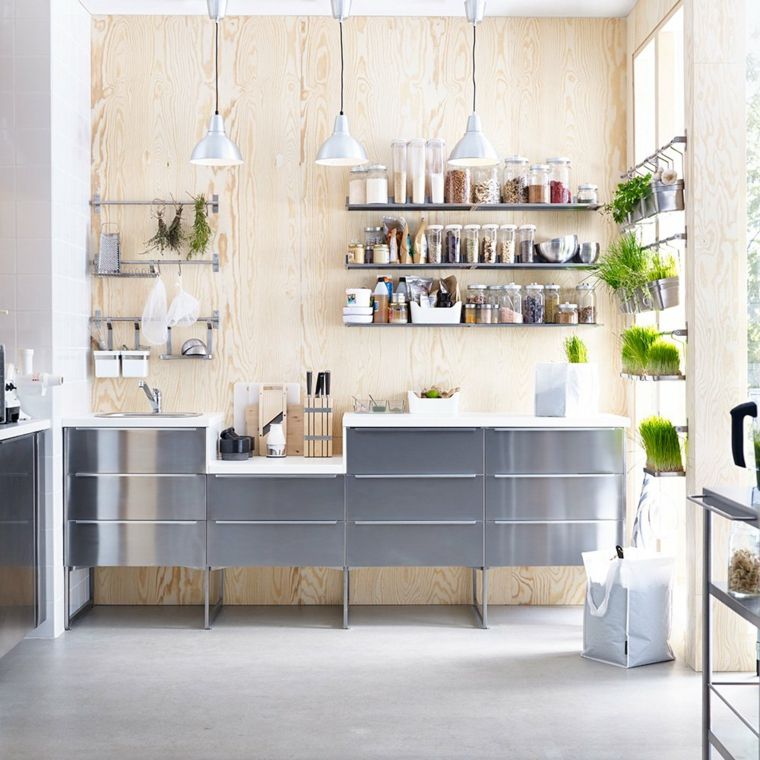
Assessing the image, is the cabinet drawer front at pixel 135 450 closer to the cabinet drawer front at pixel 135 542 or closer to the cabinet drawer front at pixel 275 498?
the cabinet drawer front at pixel 275 498

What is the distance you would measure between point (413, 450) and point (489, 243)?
1.15 metres

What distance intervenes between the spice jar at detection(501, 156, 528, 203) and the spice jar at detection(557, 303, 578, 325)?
0.58 metres

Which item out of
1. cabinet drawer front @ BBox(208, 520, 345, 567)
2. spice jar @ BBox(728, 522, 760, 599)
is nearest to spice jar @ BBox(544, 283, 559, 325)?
cabinet drawer front @ BBox(208, 520, 345, 567)

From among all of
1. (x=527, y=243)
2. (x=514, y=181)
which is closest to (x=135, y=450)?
(x=527, y=243)

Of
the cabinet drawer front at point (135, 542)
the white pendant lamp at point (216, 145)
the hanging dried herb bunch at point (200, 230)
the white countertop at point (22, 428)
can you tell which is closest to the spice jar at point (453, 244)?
the white pendant lamp at point (216, 145)

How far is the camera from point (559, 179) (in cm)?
464

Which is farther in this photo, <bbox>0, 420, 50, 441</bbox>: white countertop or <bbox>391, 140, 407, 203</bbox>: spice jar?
<bbox>391, 140, 407, 203</bbox>: spice jar

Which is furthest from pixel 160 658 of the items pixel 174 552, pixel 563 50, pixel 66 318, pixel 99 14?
pixel 563 50

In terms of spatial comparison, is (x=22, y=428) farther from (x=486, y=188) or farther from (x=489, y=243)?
(x=486, y=188)

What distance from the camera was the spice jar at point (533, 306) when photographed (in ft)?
15.0

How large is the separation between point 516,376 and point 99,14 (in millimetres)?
2876

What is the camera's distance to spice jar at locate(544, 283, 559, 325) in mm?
4613

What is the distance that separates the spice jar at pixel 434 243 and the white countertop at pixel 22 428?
2.01m

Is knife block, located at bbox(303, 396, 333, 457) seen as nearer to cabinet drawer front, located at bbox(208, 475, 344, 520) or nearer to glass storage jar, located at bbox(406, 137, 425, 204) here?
cabinet drawer front, located at bbox(208, 475, 344, 520)
